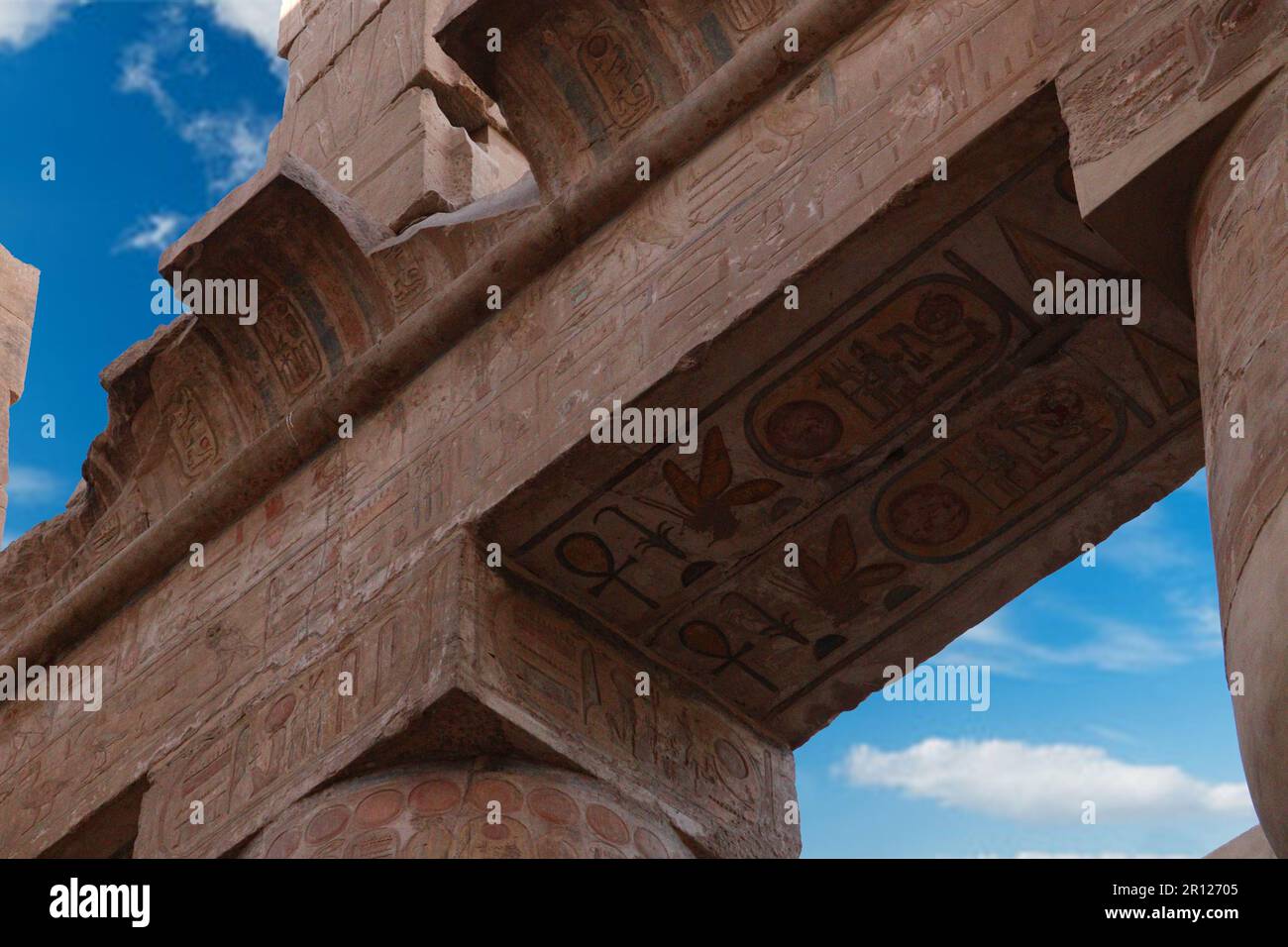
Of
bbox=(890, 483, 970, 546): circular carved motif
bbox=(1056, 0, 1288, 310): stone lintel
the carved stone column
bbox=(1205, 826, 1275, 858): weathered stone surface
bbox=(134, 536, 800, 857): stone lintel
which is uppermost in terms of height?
bbox=(1056, 0, 1288, 310): stone lintel

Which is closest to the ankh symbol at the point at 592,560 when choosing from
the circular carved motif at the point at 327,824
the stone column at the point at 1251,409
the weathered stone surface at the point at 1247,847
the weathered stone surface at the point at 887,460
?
the weathered stone surface at the point at 887,460

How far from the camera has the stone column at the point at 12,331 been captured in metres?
8.63

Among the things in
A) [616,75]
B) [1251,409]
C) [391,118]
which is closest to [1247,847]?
[1251,409]

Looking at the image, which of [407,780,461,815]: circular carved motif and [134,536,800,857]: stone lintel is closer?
[407,780,461,815]: circular carved motif

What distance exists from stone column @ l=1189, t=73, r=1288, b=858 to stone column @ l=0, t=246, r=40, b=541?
18.9ft

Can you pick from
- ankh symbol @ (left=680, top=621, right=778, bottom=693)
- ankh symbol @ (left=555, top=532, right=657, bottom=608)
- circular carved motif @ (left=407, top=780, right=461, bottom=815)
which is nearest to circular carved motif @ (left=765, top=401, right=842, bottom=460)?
ankh symbol @ (left=555, top=532, right=657, bottom=608)

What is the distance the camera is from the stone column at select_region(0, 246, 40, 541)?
28.3 feet

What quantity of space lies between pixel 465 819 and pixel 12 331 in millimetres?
4901

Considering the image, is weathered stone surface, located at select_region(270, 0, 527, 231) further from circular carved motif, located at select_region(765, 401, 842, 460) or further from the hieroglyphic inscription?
circular carved motif, located at select_region(765, 401, 842, 460)

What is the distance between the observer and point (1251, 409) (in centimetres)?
356

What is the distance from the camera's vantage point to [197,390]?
6.58 metres

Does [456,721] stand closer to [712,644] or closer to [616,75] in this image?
[712,644]

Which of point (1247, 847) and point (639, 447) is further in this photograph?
point (639, 447)
